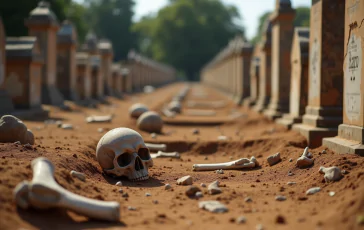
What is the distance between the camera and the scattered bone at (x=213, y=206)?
522 cm

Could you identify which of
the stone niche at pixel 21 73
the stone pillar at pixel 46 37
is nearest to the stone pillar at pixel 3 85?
the stone niche at pixel 21 73

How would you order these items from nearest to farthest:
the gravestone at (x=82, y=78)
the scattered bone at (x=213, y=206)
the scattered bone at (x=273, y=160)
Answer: the scattered bone at (x=213, y=206), the scattered bone at (x=273, y=160), the gravestone at (x=82, y=78)

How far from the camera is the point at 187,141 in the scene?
11.5 meters

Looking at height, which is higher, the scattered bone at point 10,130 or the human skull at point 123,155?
the scattered bone at point 10,130

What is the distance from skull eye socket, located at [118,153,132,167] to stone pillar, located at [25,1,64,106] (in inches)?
479

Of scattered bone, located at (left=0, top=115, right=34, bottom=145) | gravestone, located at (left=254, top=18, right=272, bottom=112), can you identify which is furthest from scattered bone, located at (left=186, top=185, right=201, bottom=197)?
gravestone, located at (left=254, top=18, right=272, bottom=112)

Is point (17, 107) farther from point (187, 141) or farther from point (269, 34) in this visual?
point (269, 34)

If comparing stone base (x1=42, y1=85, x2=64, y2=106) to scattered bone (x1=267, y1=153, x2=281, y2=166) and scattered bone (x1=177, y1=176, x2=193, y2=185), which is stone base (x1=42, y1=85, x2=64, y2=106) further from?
scattered bone (x1=177, y1=176, x2=193, y2=185)

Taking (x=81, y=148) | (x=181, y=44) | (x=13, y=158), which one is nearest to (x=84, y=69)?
(x=81, y=148)

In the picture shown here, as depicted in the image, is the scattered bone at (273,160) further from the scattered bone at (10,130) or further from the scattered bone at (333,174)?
the scattered bone at (10,130)

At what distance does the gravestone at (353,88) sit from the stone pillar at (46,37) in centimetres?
1311

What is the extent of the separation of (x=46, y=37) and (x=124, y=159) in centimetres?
1264

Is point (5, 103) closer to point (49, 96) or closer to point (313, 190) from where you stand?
point (49, 96)

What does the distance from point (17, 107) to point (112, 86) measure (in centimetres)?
1841
